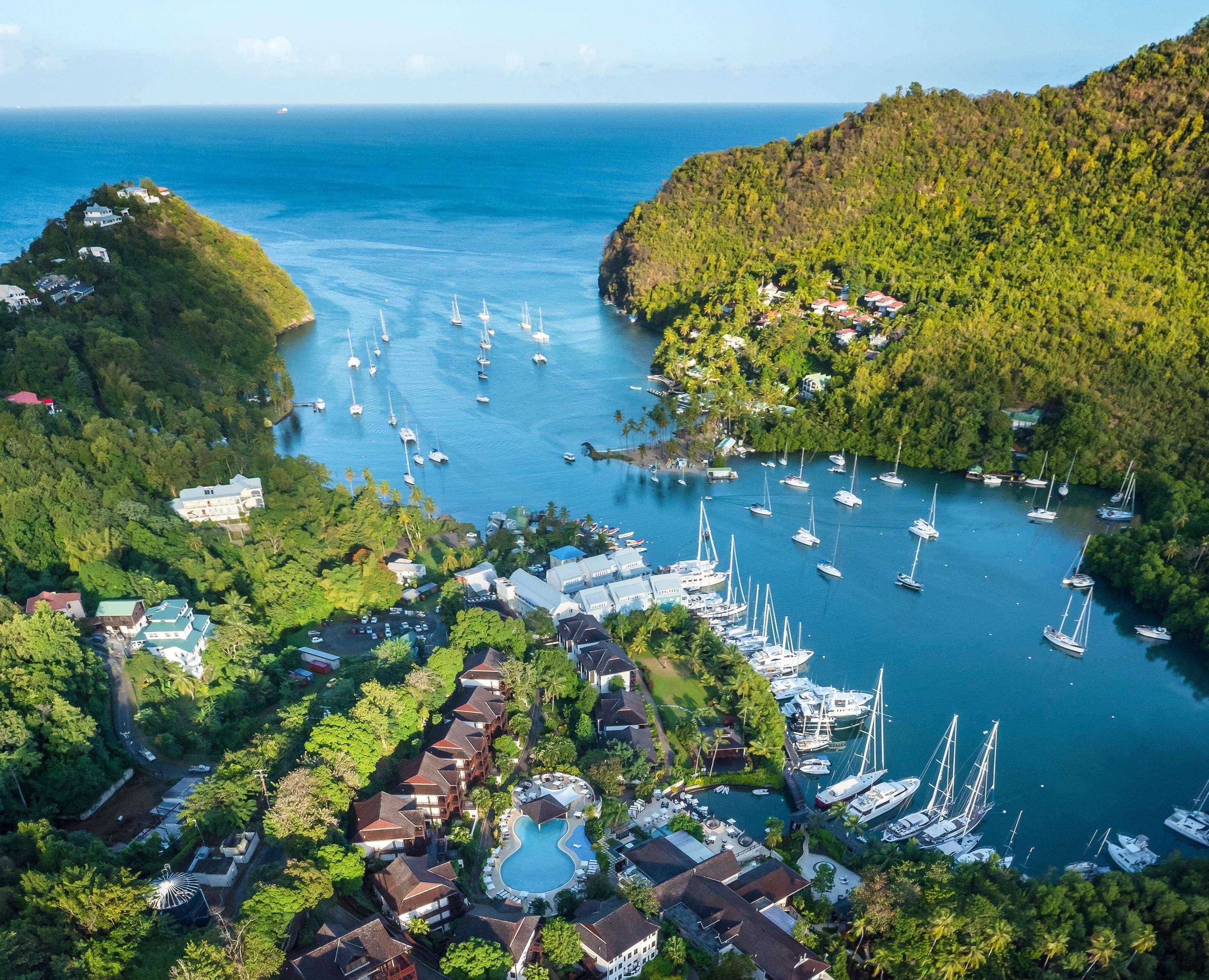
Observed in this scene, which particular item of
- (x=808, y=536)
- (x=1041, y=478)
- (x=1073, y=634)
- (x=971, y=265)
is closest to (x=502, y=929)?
(x=808, y=536)

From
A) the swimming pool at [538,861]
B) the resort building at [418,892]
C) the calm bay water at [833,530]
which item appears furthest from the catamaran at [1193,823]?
the resort building at [418,892]

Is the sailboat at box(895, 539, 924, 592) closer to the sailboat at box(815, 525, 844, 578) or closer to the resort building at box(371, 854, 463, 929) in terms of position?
the sailboat at box(815, 525, 844, 578)

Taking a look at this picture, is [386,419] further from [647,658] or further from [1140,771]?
[1140,771]

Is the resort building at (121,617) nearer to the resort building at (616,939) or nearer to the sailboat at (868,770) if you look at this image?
the resort building at (616,939)

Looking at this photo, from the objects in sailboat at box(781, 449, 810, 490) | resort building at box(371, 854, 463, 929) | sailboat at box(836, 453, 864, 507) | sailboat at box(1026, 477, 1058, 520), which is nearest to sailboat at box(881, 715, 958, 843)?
resort building at box(371, 854, 463, 929)

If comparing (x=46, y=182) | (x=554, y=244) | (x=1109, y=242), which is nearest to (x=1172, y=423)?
(x=1109, y=242)

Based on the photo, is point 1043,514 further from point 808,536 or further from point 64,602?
point 64,602
